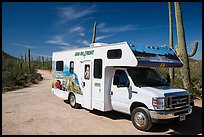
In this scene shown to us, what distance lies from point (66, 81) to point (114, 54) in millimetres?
3790

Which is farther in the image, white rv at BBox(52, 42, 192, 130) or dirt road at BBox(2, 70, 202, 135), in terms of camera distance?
dirt road at BBox(2, 70, 202, 135)

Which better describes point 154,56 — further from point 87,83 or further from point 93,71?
point 87,83

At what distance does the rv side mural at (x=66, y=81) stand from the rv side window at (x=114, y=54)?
8.22 ft

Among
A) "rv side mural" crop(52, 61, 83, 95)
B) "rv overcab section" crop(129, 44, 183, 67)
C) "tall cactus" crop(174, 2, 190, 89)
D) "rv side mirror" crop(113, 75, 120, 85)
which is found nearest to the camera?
"rv overcab section" crop(129, 44, 183, 67)

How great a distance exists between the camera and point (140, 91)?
21.2 ft

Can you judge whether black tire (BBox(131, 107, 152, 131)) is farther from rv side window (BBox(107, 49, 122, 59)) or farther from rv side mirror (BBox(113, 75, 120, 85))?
rv side window (BBox(107, 49, 122, 59))

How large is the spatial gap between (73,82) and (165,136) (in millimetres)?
4991

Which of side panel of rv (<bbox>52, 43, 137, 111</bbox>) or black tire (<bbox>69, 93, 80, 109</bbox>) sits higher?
side panel of rv (<bbox>52, 43, 137, 111</bbox>)

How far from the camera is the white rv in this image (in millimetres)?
6188

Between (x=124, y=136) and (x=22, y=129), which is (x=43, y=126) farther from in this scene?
(x=124, y=136)

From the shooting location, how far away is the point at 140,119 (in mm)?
6391

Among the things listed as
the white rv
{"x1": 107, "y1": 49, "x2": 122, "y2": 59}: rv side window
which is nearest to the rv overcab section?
the white rv

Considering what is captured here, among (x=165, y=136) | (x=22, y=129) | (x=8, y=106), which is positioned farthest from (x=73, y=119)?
(x=8, y=106)

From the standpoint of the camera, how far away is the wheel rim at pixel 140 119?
249 inches
